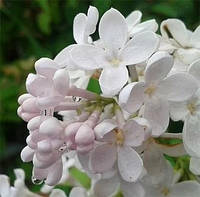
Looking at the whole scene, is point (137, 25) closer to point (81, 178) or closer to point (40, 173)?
point (40, 173)

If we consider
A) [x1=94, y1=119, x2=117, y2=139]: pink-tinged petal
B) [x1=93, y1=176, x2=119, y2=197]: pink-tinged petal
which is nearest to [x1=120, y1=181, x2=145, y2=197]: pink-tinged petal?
[x1=93, y1=176, x2=119, y2=197]: pink-tinged petal

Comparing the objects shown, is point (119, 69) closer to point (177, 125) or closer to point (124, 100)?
point (124, 100)

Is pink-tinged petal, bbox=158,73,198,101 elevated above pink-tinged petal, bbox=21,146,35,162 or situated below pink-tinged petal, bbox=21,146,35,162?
above

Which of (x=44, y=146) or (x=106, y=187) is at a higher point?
(x=44, y=146)

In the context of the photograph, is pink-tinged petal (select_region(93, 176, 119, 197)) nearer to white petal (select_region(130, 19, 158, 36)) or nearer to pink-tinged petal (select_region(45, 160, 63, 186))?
pink-tinged petal (select_region(45, 160, 63, 186))

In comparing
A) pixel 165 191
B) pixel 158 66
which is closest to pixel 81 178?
pixel 165 191

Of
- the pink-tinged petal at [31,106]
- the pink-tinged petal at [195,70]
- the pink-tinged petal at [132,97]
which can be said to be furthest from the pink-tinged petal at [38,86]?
the pink-tinged petal at [195,70]

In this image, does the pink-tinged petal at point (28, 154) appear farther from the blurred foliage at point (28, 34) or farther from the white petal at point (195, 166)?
the blurred foliage at point (28, 34)
